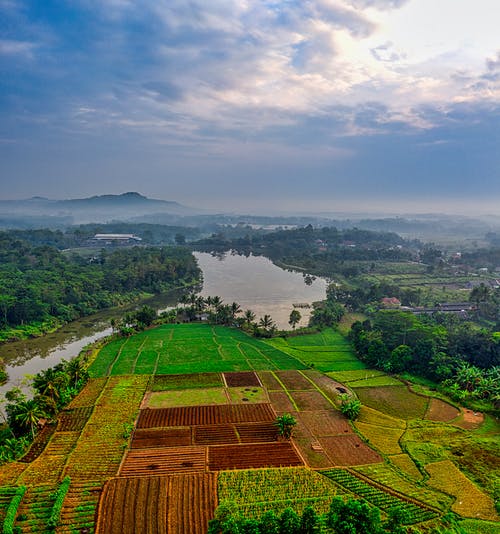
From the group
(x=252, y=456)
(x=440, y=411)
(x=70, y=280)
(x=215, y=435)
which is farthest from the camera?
(x=70, y=280)

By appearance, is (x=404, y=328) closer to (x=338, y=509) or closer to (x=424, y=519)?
(x=424, y=519)

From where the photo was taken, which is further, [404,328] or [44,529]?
[404,328]

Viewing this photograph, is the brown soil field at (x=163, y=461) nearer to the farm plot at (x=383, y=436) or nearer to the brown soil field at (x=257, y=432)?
the brown soil field at (x=257, y=432)

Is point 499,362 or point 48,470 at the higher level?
point 499,362

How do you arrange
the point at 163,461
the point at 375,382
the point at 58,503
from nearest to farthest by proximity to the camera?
the point at 58,503
the point at 163,461
the point at 375,382

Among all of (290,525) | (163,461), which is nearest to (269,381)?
(163,461)

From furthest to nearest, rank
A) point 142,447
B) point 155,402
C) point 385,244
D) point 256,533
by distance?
point 385,244 < point 155,402 < point 142,447 < point 256,533

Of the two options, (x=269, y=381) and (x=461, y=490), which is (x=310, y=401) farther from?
(x=461, y=490)

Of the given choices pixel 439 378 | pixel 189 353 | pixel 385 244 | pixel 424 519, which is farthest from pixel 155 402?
pixel 385 244
